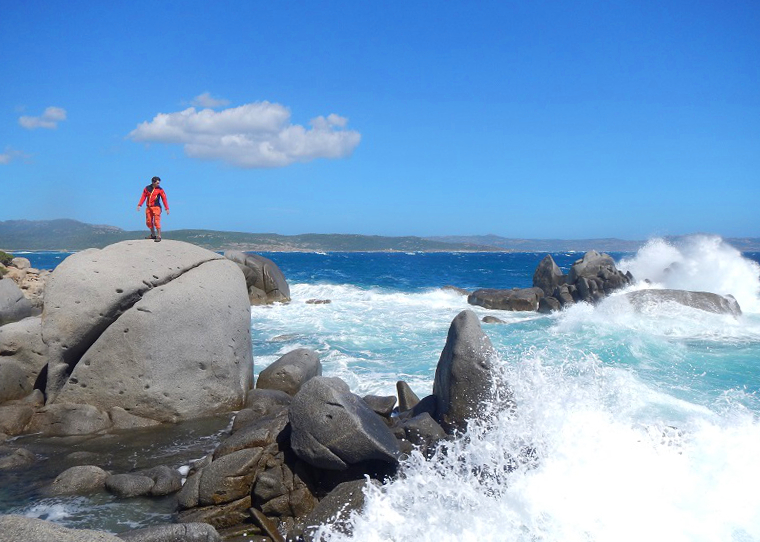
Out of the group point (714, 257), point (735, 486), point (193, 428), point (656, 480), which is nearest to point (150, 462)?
point (193, 428)

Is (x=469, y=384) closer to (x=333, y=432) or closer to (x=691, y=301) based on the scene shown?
(x=333, y=432)

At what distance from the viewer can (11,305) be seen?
17984 mm

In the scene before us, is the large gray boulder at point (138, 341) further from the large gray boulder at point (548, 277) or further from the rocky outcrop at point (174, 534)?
the large gray boulder at point (548, 277)

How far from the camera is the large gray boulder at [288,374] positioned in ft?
36.4

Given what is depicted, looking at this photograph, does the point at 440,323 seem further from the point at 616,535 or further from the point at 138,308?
the point at 616,535

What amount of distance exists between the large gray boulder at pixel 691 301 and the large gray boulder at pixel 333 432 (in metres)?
18.8

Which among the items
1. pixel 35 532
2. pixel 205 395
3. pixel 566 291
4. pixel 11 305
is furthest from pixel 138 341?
pixel 566 291

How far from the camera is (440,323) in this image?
2247 cm

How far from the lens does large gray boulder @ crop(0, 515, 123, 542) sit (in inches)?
136

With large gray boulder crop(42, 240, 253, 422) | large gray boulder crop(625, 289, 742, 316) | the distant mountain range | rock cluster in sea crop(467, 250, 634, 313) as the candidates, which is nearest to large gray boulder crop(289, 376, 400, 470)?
large gray boulder crop(42, 240, 253, 422)

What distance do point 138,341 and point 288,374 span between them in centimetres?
282

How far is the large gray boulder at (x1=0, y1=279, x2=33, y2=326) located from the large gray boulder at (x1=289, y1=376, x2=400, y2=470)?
14334 millimetres

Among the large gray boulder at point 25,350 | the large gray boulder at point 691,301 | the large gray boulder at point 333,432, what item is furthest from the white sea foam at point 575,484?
the large gray boulder at point 691,301

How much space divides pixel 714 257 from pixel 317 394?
31.9 metres
